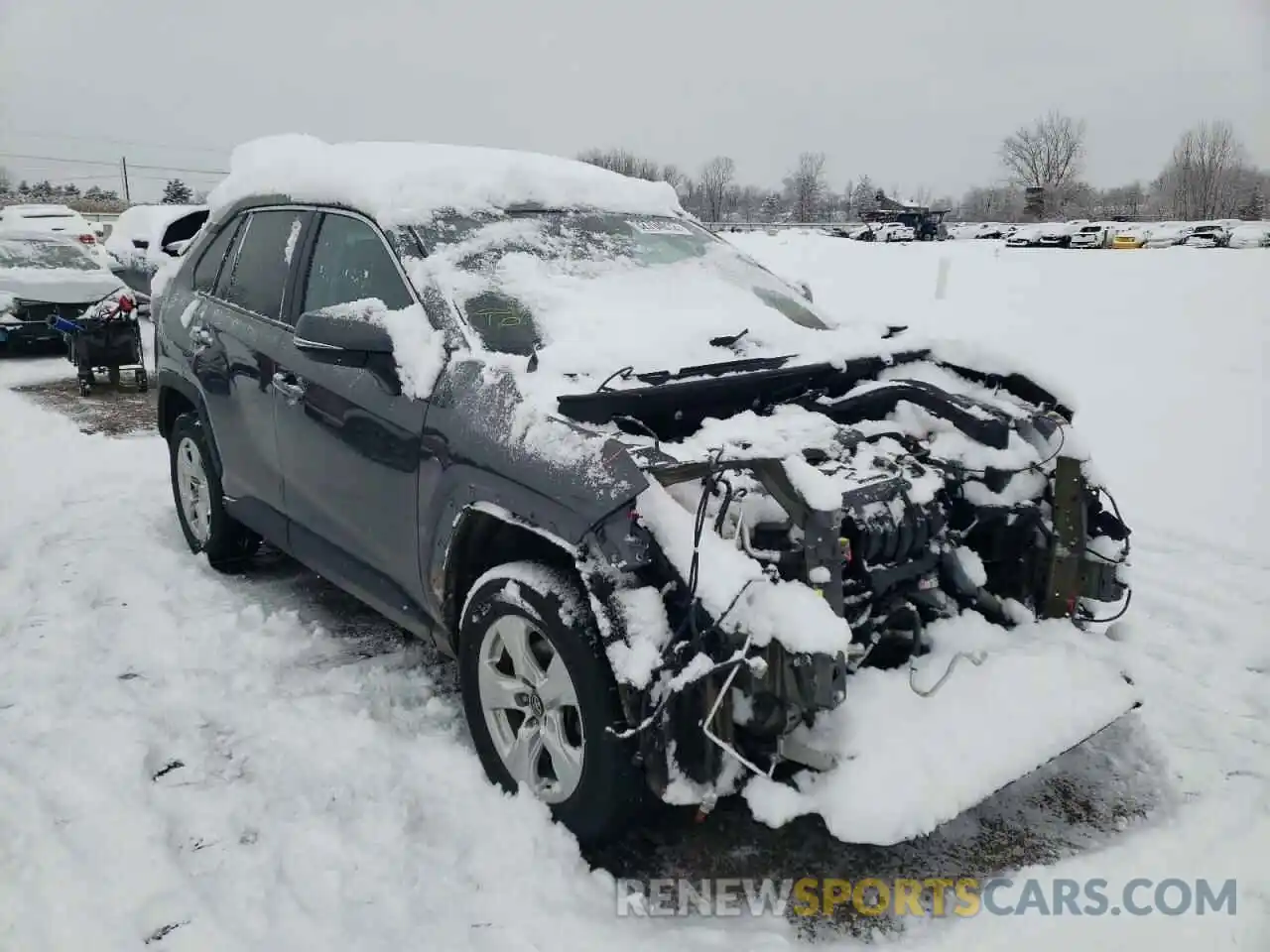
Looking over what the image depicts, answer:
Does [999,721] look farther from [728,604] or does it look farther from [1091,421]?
[1091,421]

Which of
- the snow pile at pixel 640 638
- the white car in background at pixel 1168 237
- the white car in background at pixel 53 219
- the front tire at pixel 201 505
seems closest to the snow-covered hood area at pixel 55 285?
the white car in background at pixel 53 219

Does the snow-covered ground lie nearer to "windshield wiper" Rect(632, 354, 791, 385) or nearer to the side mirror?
"windshield wiper" Rect(632, 354, 791, 385)

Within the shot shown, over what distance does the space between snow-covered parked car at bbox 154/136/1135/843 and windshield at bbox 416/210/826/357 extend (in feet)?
0.04

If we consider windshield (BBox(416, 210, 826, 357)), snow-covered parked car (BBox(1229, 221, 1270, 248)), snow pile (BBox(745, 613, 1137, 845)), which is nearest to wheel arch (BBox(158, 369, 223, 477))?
windshield (BBox(416, 210, 826, 357))

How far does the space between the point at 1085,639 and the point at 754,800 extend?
57.0 inches

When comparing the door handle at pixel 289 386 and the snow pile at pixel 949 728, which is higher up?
the door handle at pixel 289 386

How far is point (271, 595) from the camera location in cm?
458

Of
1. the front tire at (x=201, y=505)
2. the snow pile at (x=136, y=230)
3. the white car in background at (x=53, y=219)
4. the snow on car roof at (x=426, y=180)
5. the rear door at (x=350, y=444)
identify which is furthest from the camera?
the white car in background at (x=53, y=219)

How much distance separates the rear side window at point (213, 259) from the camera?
15.0 ft

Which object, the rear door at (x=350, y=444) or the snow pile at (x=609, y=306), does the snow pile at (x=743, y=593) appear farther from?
the rear door at (x=350, y=444)

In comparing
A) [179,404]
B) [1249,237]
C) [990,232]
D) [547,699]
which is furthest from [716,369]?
[990,232]

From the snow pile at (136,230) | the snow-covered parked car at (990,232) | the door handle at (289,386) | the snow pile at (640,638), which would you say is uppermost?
the snow-covered parked car at (990,232)

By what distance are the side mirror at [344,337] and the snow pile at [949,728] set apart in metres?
1.83

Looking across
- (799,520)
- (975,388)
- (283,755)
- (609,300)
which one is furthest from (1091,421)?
(283,755)
